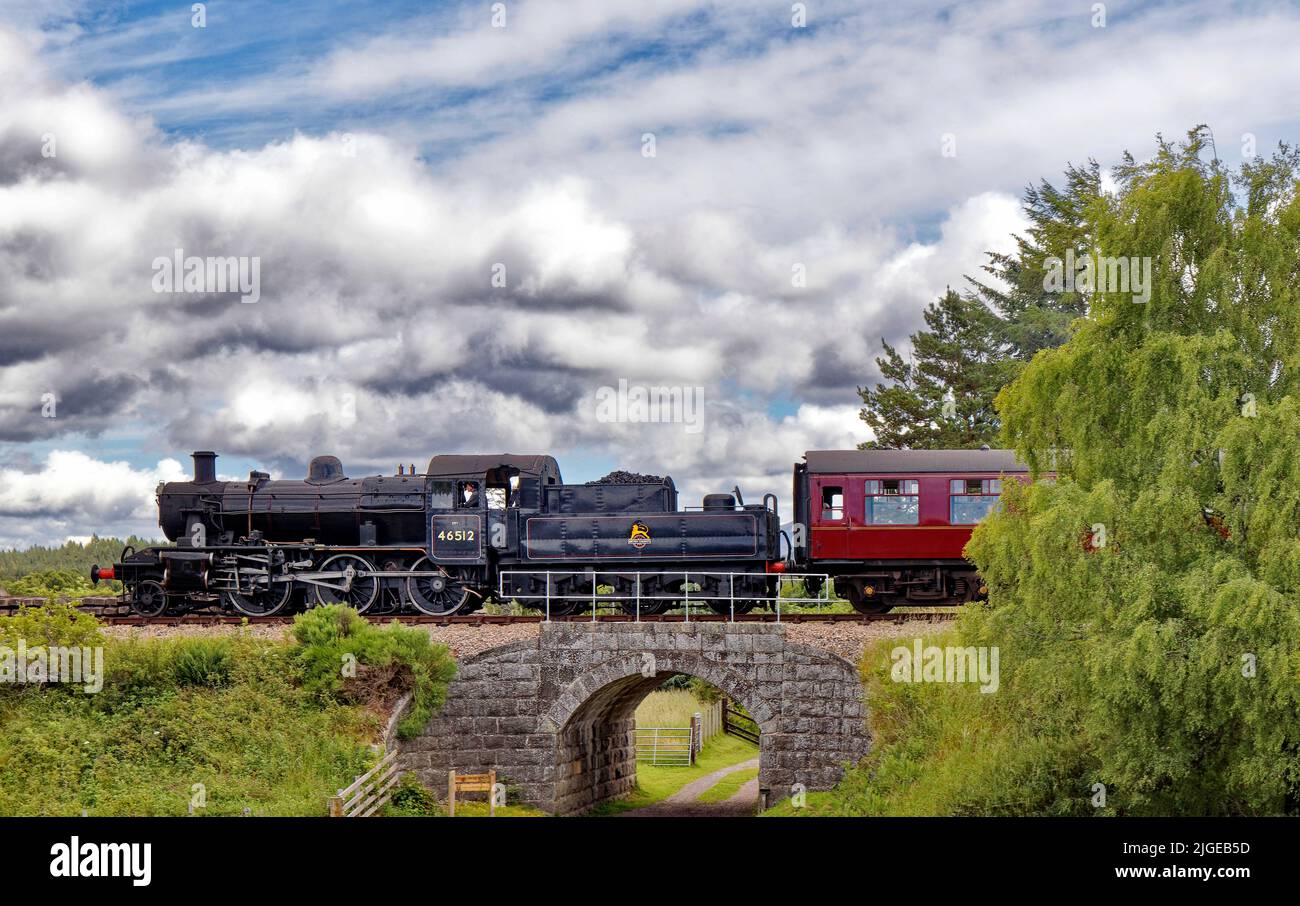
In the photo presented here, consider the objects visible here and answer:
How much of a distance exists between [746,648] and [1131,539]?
364 inches

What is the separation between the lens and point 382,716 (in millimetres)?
25922

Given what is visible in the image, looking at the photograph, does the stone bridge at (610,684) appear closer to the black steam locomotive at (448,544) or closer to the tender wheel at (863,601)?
the black steam locomotive at (448,544)

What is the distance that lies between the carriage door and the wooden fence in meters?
10.3

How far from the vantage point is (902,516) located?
1105 inches

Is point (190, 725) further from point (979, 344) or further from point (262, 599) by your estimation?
point (979, 344)

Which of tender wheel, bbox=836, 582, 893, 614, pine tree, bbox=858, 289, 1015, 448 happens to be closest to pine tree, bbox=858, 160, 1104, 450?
pine tree, bbox=858, 289, 1015, 448

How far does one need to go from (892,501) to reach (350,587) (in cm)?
1278

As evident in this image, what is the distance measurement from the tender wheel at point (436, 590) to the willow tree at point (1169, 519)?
1298 centimetres

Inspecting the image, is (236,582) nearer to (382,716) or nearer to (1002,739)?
(382,716)

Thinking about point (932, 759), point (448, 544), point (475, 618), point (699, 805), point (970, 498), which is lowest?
point (699, 805)

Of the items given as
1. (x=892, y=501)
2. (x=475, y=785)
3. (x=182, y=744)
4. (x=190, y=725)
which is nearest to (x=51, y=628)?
(x=190, y=725)

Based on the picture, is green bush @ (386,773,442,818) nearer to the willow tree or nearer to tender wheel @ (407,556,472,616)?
tender wheel @ (407,556,472,616)
